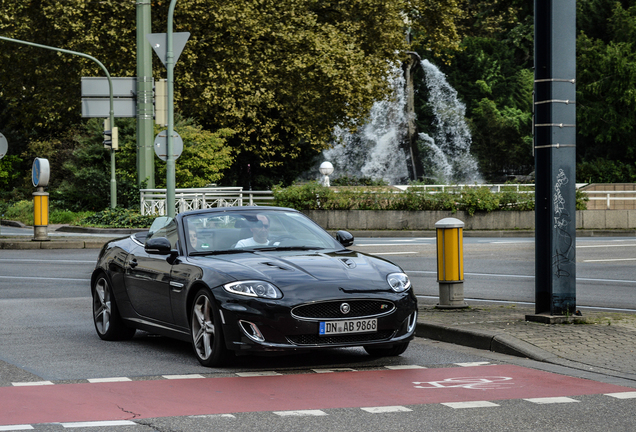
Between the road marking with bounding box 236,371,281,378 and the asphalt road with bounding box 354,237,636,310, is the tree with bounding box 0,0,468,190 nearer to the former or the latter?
the asphalt road with bounding box 354,237,636,310

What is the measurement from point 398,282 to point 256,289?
1.20m

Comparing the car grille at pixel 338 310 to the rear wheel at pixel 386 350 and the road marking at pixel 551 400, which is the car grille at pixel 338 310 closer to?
the rear wheel at pixel 386 350

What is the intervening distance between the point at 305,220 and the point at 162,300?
5.09 feet

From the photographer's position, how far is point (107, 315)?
32.1 feet

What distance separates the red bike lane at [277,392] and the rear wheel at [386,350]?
61 centimetres

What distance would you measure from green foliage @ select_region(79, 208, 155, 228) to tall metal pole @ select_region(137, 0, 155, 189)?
1.57 meters

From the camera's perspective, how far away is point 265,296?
756 cm

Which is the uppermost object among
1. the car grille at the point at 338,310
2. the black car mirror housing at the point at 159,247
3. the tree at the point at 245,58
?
the tree at the point at 245,58

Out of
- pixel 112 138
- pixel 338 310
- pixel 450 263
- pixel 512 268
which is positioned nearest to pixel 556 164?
pixel 450 263

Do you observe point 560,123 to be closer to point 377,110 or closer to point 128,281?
point 128,281

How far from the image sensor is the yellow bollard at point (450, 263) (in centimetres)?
1076

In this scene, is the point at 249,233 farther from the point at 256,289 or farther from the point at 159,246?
the point at 256,289

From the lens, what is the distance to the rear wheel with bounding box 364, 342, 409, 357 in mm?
8359

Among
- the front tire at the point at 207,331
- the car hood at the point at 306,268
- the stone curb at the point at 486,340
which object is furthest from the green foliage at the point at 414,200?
the front tire at the point at 207,331
